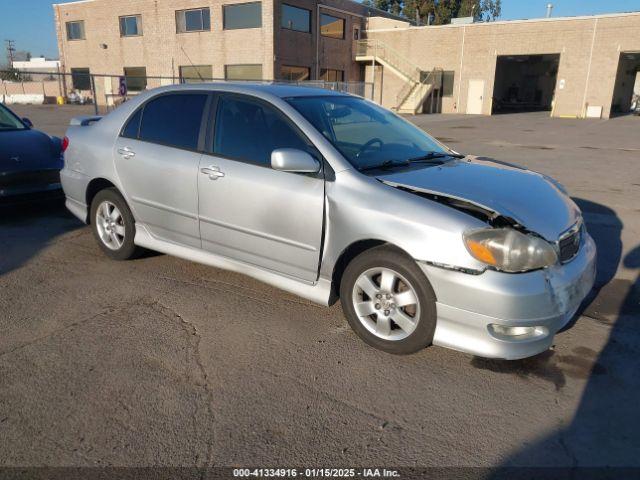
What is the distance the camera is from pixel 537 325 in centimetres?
305

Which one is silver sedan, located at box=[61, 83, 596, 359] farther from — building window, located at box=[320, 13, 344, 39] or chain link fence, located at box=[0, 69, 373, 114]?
building window, located at box=[320, 13, 344, 39]

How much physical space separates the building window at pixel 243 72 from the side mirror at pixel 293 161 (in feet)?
92.3

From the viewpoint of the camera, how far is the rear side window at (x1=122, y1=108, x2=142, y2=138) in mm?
4789

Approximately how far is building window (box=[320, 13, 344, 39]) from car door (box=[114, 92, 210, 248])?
3083 centimetres

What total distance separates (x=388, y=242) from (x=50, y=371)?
7.40 ft

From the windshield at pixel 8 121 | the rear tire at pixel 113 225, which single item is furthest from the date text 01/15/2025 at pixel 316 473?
the windshield at pixel 8 121

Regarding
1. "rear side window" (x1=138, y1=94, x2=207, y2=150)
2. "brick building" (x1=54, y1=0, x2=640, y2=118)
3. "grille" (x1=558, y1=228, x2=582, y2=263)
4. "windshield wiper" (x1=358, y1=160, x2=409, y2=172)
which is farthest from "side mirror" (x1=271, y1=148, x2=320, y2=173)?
"brick building" (x1=54, y1=0, x2=640, y2=118)

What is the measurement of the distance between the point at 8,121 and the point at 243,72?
2495 cm

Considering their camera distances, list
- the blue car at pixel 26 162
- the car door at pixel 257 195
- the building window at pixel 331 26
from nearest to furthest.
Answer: the car door at pixel 257 195
the blue car at pixel 26 162
the building window at pixel 331 26

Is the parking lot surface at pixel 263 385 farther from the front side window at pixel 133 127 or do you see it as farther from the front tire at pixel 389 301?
the front side window at pixel 133 127

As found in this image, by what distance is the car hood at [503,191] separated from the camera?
3271mm

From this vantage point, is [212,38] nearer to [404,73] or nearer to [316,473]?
[404,73]

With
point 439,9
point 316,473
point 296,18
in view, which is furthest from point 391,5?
point 316,473

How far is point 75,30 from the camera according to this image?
38.1m
